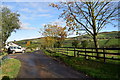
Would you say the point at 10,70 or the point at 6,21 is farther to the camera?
the point at 6,21

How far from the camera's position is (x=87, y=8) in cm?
1345

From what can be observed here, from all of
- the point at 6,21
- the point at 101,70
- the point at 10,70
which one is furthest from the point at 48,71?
the point at 6,21

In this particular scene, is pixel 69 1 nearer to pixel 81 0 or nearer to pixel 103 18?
pixel 81 0

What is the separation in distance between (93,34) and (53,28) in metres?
19.0

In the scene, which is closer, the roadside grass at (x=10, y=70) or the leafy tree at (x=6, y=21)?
the roadside grass at (x=10, y=70)

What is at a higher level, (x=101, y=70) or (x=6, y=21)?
(x=6, y=21)

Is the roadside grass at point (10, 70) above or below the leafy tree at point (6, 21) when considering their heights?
below

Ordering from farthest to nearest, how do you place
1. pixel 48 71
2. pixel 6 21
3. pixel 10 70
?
pixel 6 21, pixel 10 70, pixel 48 71

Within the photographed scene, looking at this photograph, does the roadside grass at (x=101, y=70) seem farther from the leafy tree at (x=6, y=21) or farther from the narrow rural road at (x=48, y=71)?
the leafy tree at (x=6, y=21)

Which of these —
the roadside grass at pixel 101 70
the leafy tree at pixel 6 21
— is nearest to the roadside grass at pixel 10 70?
the roadside grass at pixel 101 70

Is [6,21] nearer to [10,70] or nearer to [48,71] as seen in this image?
[10,70]

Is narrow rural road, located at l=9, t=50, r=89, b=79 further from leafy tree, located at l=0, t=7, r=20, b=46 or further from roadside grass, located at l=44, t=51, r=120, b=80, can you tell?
leafy tree, located at l=0, t=7, r=20, b=46

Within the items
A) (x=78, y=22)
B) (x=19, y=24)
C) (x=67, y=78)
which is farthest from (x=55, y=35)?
(x=67, y=78)

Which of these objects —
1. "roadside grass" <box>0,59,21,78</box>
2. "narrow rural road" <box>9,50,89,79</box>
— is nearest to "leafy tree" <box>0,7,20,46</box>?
"roadside grass" <box>0,59,21,78</box>
